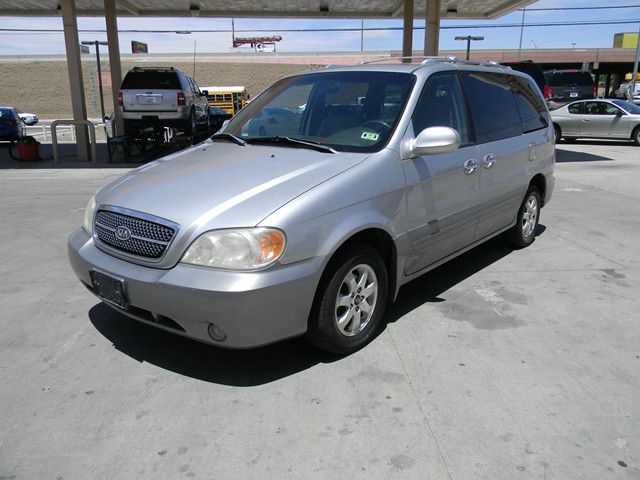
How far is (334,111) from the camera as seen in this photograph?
4.09 metres

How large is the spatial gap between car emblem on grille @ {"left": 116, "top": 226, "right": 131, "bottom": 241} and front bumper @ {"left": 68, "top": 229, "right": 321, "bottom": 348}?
0.16 metres

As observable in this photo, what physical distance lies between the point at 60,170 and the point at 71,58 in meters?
3.32

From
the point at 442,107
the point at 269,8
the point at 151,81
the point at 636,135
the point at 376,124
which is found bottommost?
the point at 636,135

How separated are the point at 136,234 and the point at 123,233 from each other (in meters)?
0.13

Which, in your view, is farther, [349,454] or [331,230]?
[331,230]

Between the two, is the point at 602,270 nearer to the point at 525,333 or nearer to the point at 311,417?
the point at 525,333

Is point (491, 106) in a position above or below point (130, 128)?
above

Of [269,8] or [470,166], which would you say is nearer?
[470,166]

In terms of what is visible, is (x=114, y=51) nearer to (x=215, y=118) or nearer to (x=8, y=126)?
(x=8, y=126)

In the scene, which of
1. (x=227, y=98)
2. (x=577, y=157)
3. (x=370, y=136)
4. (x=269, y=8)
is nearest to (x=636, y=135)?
(x=577, y=157)

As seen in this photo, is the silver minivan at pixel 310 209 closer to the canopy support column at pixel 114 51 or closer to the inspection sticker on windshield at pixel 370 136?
the inspection sticker on windshield at pixel 370 136

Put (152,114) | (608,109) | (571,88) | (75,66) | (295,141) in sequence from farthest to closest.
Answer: (571,88)
(608,109)
(152,114)
(75,66)
(295,141)

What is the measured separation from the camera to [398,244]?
368cm

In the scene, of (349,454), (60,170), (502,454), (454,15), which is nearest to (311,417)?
(349,454)
